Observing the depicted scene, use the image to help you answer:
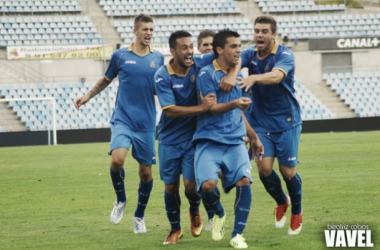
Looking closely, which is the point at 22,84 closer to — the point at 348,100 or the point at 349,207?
the point at 348,100

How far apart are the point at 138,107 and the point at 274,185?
1.94 meters

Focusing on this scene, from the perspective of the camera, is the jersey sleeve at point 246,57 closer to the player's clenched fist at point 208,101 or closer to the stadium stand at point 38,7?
the player's clenched fist at point 208,101

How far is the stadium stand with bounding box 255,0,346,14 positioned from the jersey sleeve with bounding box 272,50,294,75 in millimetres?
38403

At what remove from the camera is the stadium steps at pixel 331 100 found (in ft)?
144

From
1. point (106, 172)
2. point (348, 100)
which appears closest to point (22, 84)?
point (348, 100)

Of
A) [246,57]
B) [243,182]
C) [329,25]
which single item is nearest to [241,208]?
[243,182]

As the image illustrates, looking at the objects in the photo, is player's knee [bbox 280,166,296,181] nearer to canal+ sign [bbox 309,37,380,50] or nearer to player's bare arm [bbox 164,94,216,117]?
player's bare arm [bbox 164,94,216,117]

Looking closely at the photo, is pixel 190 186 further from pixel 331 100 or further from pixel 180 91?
pixel 331 100

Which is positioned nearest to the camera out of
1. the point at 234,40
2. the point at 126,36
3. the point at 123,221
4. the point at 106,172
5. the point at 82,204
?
the point at 234,40

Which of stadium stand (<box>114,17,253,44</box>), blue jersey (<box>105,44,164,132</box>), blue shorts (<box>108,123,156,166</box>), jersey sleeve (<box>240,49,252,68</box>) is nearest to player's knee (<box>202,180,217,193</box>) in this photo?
jersey sleeve (<box>240,49,252,68</box>)

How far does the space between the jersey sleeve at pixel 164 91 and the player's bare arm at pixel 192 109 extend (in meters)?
0.06

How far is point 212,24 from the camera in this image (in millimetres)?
46062

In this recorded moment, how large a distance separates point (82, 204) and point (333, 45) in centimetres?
3425

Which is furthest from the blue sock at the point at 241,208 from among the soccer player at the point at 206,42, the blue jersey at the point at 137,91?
the soccer player at the point at 206,42
